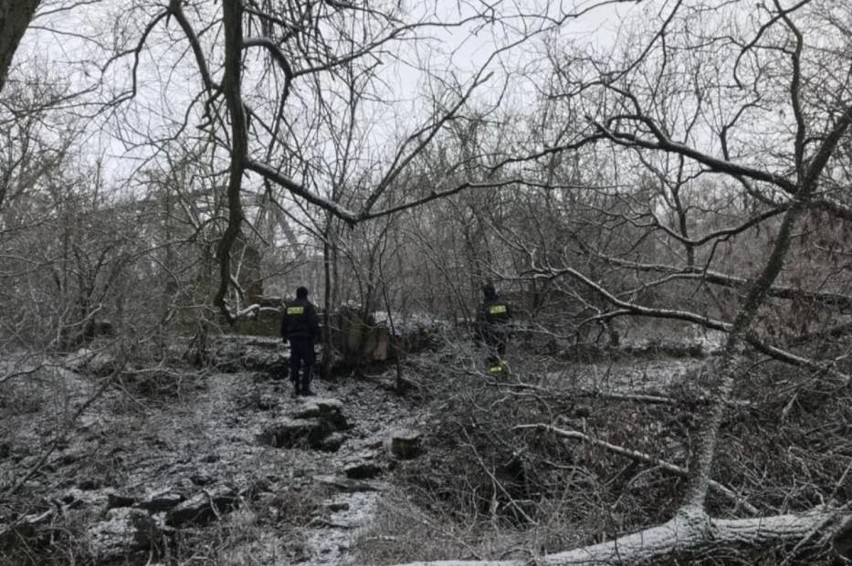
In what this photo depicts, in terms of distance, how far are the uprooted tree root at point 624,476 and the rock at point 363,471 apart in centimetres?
49

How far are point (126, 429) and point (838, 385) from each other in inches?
338

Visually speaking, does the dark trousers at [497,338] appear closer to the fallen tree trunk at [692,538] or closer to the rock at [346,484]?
the rock at [346,484]

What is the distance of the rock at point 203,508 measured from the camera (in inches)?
275

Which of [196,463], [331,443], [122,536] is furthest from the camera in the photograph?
[331,443]

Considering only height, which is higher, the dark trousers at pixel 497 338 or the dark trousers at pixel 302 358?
the dark trousers at pixel 497 338

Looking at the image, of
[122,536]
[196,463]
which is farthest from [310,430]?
[122,536]

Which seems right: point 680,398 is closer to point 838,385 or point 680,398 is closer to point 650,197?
point 838,385

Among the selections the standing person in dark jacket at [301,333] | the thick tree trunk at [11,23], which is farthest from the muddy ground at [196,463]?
the thick tree trunk at [11,23]

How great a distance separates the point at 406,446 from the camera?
29.2 ft

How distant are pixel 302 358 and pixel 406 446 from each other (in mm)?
3143

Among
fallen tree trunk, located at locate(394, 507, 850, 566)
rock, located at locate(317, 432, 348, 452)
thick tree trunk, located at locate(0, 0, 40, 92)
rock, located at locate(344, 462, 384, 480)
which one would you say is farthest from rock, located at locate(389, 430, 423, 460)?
thick tree trunk, located at locate(0, 0, 40, 92)

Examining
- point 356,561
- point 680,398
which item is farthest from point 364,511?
point 680,398

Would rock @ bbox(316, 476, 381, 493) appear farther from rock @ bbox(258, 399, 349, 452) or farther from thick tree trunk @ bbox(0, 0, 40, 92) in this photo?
thick tree trunk @ bbox(0, 0, 40, 92)

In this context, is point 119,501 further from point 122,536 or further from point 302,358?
point 302,358
